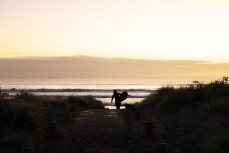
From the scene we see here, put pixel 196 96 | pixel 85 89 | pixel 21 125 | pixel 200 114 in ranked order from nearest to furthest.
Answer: pixel 21 125
pixel 200 114
pixel 196 96
pixel 85 89

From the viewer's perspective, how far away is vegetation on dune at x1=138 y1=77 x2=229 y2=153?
1271cm

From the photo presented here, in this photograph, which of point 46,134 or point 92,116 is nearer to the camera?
point 46,134

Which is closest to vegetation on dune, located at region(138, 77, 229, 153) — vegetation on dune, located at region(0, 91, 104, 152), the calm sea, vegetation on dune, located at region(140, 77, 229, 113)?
vegetation on dune, located at region(140, 77, 229, 113)

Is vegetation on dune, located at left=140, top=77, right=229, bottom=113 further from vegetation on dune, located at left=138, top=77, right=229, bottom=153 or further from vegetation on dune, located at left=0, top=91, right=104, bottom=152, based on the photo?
vegetation on dune, located at left=0, top=91, right=104, bottom=152

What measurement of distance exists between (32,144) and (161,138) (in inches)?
175

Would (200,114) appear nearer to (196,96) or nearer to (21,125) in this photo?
(196,96)

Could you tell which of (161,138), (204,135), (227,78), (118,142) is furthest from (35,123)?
(227,78)

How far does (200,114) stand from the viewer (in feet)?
58.0

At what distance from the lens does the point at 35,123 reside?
16.3 m

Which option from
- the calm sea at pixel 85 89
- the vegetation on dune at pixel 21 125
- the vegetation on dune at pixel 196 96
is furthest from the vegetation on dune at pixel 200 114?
the calm sea at pixel 85 89

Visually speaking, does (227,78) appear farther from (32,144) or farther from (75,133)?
(32,144)

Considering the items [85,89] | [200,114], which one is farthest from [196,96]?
[85,89]

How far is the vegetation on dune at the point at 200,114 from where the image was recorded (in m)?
12.7

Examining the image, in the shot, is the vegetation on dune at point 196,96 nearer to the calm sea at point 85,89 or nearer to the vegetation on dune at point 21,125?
the vegetation on dune at point 21,125
